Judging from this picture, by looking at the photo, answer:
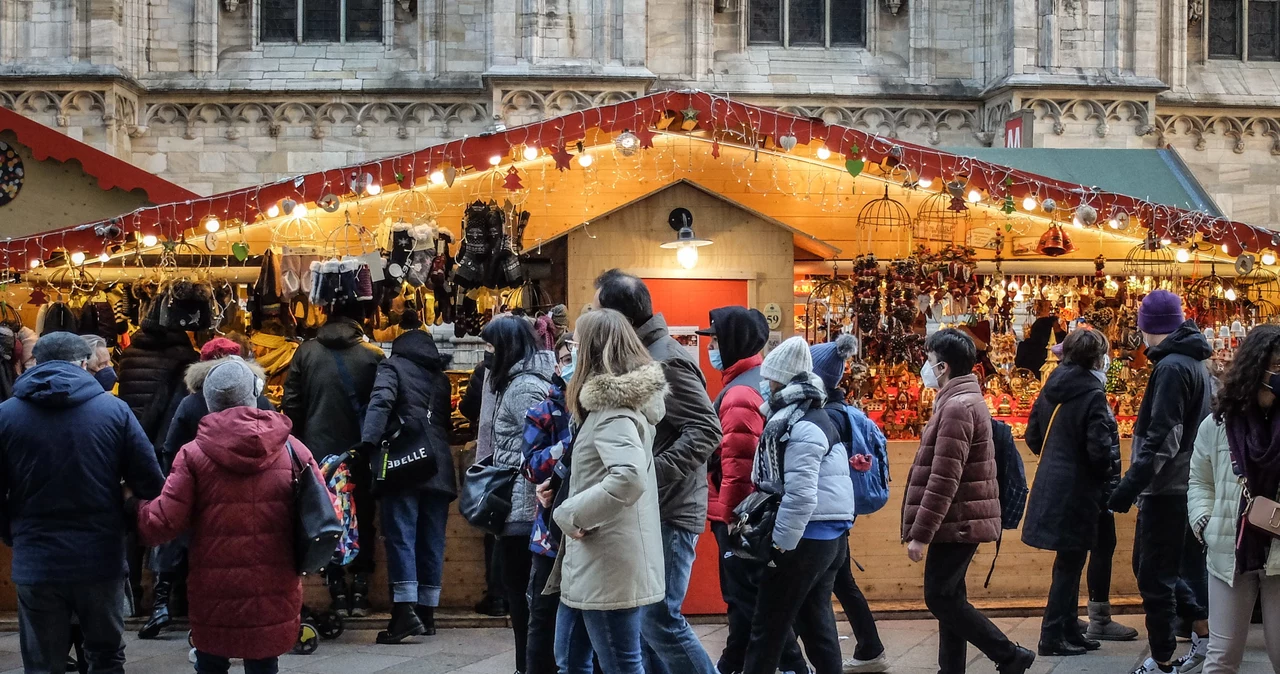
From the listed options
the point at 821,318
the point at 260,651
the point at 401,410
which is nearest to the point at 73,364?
the point at 260,651

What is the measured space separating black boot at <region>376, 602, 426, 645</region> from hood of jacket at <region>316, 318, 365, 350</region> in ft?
4.97

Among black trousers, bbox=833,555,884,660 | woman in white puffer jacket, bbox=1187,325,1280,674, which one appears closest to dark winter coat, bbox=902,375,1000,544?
black trousers, bbox=833,555,884,660

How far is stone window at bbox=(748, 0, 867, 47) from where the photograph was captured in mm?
17344

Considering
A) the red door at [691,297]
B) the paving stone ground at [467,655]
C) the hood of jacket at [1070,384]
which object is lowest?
the paving stone ground at [467,655]

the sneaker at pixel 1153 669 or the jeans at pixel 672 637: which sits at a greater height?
the jeans at pixel 672 637

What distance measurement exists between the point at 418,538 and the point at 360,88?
1000 centimetres

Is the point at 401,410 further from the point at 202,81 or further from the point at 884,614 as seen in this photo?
the point at 202,81

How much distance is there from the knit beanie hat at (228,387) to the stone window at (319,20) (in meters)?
12.7

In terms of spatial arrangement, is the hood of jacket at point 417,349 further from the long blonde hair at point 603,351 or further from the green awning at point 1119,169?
the green awning at point 1119,169

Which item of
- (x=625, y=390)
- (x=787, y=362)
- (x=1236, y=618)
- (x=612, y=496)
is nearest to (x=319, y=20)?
(x=787, y=362)

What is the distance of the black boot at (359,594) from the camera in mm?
8000

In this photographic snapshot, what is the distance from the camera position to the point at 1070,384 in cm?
705

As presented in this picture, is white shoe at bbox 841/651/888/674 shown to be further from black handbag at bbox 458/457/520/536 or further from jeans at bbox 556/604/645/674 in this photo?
jeans at bbox 556/604/645/674

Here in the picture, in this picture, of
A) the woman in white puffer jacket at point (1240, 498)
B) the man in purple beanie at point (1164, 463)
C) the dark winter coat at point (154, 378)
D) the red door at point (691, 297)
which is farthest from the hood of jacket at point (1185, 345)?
the dark winter coat at point (154, 378)
